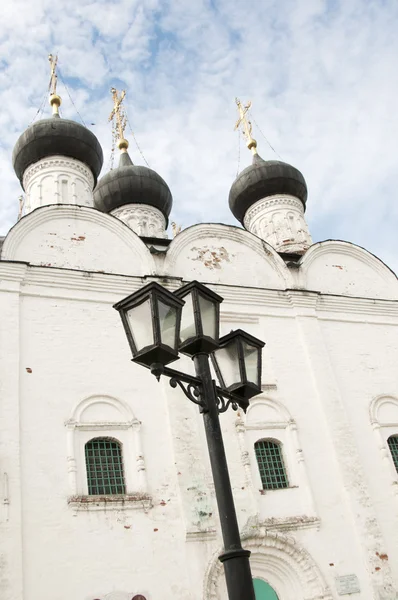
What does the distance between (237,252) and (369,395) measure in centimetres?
305

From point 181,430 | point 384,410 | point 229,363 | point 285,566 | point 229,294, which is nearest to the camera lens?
point 229,363

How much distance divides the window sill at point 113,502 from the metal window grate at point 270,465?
1.67 metres

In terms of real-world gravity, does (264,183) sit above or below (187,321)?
above

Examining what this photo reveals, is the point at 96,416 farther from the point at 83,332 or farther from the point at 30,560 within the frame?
the point at 30,560

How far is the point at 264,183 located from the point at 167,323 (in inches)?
421

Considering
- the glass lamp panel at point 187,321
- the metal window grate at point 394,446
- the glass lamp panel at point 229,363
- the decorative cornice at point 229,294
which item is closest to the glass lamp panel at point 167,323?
the glass lamp panel at point 187,321

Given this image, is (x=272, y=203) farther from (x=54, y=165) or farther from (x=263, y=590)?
(x=263, y=590)

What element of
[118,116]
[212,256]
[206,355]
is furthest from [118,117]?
[206,355]

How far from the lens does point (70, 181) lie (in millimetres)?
11680

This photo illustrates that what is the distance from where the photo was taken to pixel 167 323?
3.45m

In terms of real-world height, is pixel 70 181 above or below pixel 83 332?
above

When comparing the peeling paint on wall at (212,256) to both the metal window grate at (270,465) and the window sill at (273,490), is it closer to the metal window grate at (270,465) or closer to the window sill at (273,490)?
the metal window grate at (270,465)

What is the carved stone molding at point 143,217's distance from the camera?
43.3ft

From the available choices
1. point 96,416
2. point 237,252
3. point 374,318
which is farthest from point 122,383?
point 374,318
